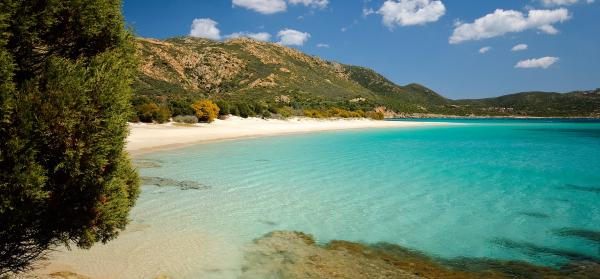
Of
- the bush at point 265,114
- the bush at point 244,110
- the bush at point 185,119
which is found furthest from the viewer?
the bush at point 265,114

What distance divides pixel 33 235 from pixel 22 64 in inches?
85.6

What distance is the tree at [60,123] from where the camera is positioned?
3.79m

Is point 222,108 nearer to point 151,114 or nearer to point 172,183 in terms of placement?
point 151,114

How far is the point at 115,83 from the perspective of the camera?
15.1 ft

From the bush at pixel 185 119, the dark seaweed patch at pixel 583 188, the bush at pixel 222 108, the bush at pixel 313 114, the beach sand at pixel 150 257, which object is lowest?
the dark seaweed patch at pixel 583 188

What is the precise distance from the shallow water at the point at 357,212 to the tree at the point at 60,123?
1.92m

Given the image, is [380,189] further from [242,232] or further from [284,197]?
[242,232]

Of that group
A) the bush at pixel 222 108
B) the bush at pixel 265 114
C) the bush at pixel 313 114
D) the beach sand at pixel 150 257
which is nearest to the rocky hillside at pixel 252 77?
the bush at pixel 313 114

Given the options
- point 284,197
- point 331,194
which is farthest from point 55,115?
point 331,194

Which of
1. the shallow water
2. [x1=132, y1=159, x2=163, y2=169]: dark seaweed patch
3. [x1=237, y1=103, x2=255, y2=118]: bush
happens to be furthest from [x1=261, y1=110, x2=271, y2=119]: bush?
[x1=132, y1=159, x2=163, y2=169]: dark seaweed patch

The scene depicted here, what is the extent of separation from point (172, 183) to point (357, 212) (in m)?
7.70

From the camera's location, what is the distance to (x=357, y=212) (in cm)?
1104

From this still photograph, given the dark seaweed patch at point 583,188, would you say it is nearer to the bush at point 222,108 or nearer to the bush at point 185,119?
the bush at point 185,119

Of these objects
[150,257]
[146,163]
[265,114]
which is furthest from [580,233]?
[265,114]
